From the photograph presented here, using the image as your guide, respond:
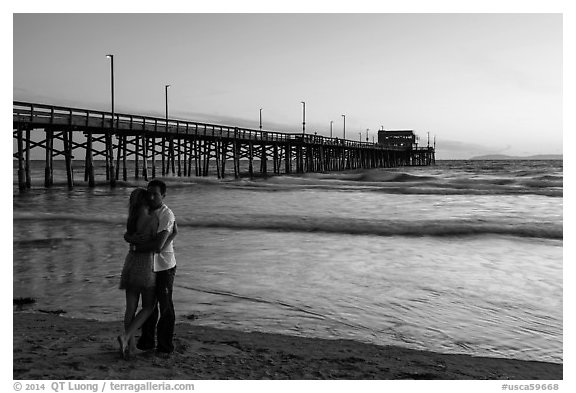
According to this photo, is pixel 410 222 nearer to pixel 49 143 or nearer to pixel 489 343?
pixel 489 343

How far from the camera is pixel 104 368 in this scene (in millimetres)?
4266

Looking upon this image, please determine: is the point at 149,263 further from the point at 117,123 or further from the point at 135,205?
the point at 117,123

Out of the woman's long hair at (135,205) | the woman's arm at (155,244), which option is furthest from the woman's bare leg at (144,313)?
the woman's long hair at (135,205)

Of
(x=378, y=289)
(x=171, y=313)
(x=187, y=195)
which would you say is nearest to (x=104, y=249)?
(x=378, y=289)

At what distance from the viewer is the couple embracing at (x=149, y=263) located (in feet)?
14.5

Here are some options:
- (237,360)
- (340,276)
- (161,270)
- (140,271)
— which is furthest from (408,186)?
(140,271)

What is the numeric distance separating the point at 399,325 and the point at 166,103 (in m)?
37.5

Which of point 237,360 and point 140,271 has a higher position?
point 140,271

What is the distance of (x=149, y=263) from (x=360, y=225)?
12390 millimetres

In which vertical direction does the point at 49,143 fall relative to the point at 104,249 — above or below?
above

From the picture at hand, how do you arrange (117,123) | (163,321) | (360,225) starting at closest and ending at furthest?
(163,321), (360,225), (117,123)

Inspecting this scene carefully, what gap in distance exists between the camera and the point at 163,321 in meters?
4.71

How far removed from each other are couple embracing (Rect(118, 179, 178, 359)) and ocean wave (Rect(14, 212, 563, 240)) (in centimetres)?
1041

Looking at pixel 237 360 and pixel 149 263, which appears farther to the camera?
pixel 237 360
